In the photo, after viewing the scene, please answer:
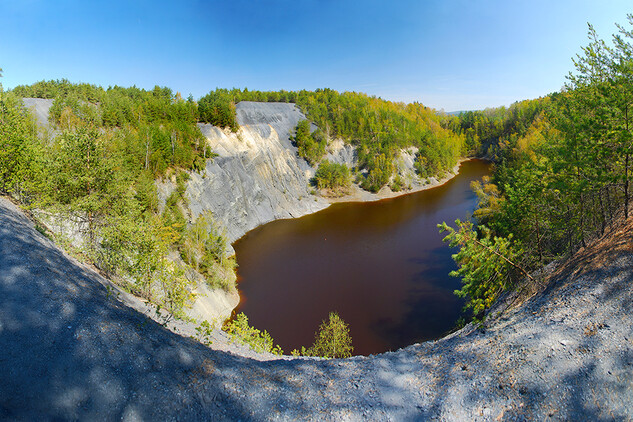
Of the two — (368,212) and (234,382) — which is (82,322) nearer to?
(234,382)

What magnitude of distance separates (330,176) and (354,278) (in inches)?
1220

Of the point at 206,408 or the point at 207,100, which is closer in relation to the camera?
the point at 206,408

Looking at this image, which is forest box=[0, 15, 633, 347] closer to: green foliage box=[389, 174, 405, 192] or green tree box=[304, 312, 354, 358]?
green tree box=[304, 312, 354, 358]

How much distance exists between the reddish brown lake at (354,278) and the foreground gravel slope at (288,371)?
559 inches

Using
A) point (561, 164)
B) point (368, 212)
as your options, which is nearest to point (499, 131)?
point (368, 212)

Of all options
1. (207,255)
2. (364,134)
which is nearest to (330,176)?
(364,134)

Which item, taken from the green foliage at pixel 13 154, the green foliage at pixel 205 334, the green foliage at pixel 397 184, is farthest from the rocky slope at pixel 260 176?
the green foliage at pixel 205 334

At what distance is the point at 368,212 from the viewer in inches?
1989

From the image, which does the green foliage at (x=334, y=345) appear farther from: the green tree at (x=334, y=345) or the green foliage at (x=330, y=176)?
the green foliage at (x=330, y=176)

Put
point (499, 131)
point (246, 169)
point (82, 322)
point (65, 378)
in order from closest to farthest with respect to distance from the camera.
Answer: point (65, 378), point (82, 322), point (246, 169), point (499, 131)

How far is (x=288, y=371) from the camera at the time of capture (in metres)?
6.29

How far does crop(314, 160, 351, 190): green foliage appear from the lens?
5634 centimetres

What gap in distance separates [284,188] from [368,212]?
1468 centimetres

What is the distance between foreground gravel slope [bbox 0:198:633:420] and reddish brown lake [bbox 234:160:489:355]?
14.2 meters
